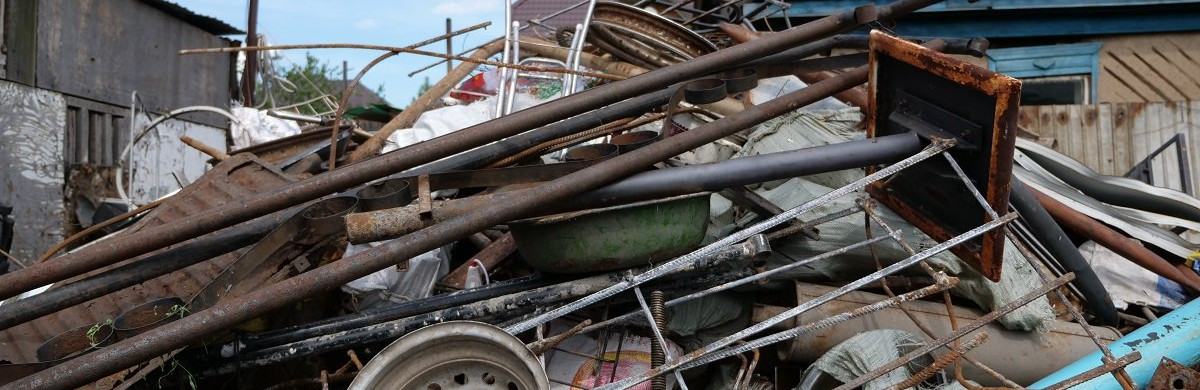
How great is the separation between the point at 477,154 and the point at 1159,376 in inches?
93.1

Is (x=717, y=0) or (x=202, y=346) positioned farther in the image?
(x=717, y=0)

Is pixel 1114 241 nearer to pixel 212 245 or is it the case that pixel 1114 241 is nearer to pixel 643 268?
pixel 643 268

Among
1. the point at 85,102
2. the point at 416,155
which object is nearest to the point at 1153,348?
the point at 416,155

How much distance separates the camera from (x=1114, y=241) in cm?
360

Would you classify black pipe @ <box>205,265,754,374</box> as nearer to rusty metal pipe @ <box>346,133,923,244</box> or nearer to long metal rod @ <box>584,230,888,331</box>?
long metal rod @ <box>584,230,888,331</box>

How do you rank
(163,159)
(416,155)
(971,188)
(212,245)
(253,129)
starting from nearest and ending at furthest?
1. (971,188)
2. (416,155)
3. (212,245)
4. (253,129)
5. (163,159)

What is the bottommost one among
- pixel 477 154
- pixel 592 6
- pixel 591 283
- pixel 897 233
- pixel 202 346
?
pixel 202 346

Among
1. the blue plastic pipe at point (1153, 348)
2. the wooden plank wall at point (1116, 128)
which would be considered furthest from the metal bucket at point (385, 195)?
the wooden plank wall at point (1116, 128)

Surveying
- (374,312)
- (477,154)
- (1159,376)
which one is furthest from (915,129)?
(374,312)

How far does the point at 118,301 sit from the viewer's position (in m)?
2.84

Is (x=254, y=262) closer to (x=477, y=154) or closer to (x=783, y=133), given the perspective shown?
(x=477, y=154)

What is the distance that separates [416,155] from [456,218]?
1.12 ft

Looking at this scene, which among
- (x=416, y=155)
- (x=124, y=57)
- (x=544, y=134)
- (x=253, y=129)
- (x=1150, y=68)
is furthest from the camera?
(x=124, y=57)

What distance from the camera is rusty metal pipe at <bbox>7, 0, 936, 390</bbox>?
2088mm
